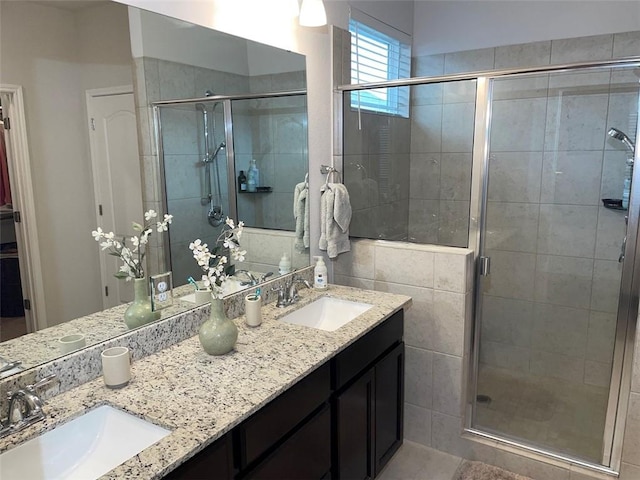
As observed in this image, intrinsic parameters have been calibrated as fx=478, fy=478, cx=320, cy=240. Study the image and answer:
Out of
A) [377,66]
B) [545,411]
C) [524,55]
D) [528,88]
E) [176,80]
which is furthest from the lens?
[377,66]

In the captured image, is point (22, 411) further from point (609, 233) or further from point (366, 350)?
point (609, 233)

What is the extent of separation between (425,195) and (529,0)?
1.38 metres

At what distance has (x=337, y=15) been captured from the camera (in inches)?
102

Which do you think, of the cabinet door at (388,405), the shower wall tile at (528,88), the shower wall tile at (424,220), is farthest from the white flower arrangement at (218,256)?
the shower wall tile at (528,88)

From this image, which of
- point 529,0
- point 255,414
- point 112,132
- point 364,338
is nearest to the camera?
point 255,414

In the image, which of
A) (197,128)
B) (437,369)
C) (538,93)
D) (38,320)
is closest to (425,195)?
(538,93)

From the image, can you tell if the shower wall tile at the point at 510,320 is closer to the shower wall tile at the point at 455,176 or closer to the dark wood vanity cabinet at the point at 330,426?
the shower wall tile at the point at 455,176

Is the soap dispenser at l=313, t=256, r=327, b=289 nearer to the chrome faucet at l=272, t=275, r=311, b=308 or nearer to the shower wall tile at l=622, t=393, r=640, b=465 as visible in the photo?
the chrome faucet at l=272, t=275, r=311, b=308

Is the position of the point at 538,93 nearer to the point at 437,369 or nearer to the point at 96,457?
the point at 437,369

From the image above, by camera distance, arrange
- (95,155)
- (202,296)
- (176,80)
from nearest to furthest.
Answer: (95,155) → (176,80) → (202,296)

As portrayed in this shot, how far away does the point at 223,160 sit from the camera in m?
2.07

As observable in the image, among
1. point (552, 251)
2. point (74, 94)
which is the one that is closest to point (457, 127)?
point (552, 251)

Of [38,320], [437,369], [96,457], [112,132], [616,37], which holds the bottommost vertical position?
[437,369]

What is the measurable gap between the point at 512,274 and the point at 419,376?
3.06 ft
